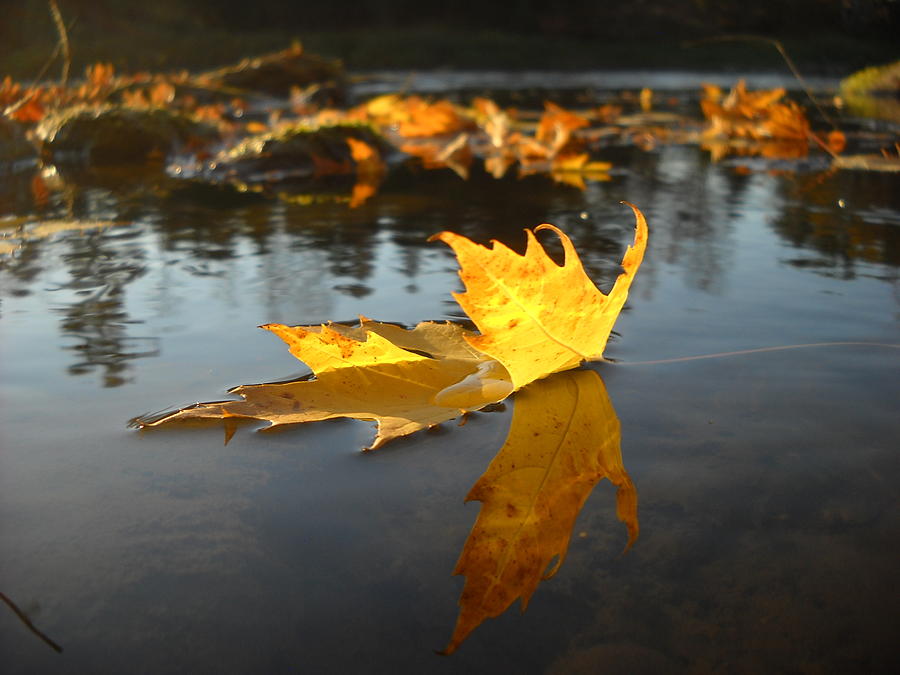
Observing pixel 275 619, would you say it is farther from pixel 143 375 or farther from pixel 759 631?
pixel 143 375

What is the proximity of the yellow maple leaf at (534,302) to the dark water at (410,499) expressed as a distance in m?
0.10

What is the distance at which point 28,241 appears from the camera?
7.00 ft

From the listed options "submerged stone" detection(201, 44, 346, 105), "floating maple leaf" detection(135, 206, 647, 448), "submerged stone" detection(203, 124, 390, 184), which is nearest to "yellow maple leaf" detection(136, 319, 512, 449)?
"floating maple leaf" detection(135, 206, 647, 448)

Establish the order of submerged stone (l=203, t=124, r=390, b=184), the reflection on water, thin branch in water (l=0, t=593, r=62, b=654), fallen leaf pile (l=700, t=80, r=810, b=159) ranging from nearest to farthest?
thin branch in water (l=0, t=593, r=62, b=654) → the reflection on water → submerged stone (l=203, t=124, r=390, b=184) → fallen leaf pile (l=700, t=80, r=810, b=159)

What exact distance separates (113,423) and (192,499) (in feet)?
0.79

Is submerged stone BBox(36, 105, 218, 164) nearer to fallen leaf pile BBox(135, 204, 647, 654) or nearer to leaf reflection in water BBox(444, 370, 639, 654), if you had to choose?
fallen leaf pile BBox(135, 204, 647, 654)

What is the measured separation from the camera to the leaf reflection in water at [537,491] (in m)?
0.64

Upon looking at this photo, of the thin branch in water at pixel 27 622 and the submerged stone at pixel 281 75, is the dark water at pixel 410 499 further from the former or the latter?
the submerged stone at pixel 281 75

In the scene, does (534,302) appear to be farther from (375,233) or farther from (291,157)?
(291,157)

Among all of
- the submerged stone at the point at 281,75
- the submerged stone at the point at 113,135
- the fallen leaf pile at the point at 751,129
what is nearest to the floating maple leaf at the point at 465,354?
the fallen leaf pile at the point at 751,129

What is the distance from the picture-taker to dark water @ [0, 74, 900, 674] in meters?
0.59

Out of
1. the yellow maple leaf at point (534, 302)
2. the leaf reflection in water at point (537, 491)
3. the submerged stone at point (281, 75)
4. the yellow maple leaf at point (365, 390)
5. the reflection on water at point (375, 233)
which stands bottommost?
the reflection on water at point (375, 233)

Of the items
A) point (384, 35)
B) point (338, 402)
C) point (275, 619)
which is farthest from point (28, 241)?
point (384, 35)

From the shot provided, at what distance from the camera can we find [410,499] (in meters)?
0.79
